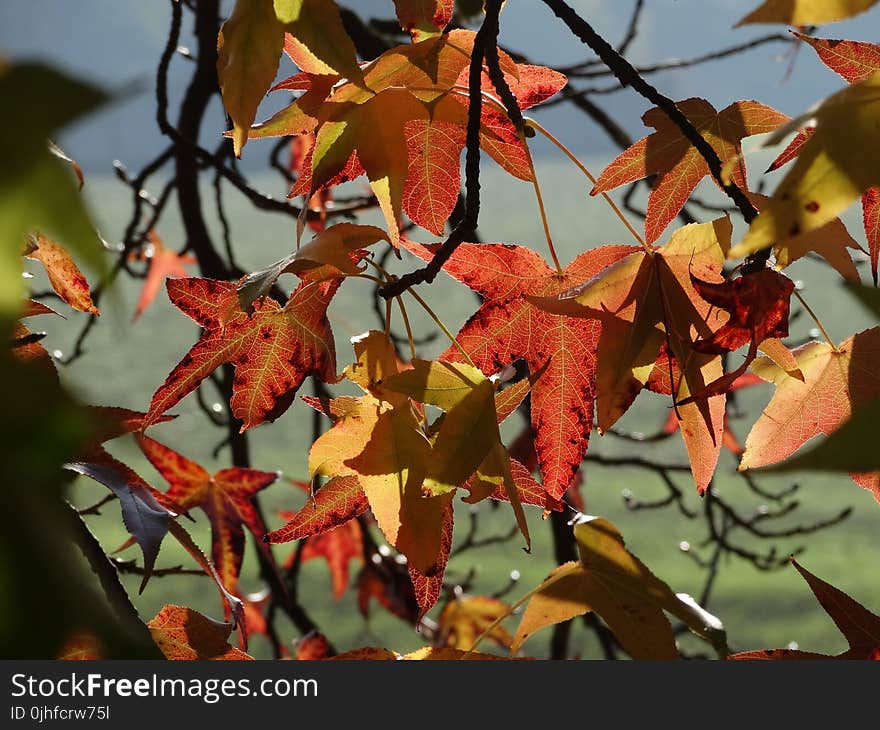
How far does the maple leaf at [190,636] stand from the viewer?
42cm

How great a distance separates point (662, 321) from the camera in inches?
16.0

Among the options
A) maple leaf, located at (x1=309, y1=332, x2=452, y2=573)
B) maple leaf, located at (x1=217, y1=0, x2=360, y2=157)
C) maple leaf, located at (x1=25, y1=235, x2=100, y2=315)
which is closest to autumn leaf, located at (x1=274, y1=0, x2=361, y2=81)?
maple leaf, located at (x1=217, y1=0, x2=360, y2=157)

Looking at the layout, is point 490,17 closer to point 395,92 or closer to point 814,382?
point 395,92

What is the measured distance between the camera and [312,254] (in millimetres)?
370

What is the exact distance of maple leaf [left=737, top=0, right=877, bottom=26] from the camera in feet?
0.97

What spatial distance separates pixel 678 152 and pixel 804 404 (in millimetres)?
134

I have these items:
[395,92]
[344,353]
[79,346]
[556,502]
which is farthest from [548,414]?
[344,353]

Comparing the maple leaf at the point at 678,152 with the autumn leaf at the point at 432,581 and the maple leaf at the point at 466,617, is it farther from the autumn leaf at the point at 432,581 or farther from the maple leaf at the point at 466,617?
the maple leaf at the point at 466,617

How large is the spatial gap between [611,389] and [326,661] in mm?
153

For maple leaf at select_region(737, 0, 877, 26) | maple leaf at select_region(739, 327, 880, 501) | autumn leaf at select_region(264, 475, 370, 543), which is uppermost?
maple leaf at select_region(737, 0, 877, 26)

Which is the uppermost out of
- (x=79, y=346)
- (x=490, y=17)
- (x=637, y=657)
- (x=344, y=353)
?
(x=344, y=353)

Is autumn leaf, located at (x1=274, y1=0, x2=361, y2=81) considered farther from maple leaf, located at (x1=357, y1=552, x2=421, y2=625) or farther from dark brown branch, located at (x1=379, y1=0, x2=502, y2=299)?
maple leaf, located at (x1=357, y1=552, x2=421, y2=625)

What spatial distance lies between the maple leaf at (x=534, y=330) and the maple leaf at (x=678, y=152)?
0.03m

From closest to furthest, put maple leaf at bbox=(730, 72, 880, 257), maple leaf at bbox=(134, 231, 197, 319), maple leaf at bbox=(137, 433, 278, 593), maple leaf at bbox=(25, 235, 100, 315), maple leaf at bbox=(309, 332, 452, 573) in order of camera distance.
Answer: maple leaf at bbox=(730, 72, 880, 257)
maple leaf at bbox=(309, 332, 452, 573)
maple leaf at bbox=(25, 235, 100, 315)
maple leaf at bbox=(137, 433, 278, 593)
maple leaf at bbox=(134, 231, 197, 319)
